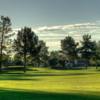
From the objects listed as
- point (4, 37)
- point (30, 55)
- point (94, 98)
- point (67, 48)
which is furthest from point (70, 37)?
point (94, 98)

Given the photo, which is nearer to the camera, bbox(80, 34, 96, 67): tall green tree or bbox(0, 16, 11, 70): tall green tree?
bbox(0, 16, 11, 70): tall green tree

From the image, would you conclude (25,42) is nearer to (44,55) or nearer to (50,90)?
(44,55)

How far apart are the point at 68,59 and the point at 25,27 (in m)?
52.1

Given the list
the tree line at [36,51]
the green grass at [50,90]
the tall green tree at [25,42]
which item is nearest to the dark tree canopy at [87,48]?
the tree line at [36,51]

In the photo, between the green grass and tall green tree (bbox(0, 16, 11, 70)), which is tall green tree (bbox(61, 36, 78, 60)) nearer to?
tall green tree (bbox(0, 16, 11, 70))

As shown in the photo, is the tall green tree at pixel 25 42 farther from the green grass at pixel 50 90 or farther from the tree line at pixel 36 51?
the green grass at pixel 50 90

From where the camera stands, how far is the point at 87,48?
158m

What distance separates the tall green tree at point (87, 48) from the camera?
508ft

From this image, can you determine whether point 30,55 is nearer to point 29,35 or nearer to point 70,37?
point 29,35

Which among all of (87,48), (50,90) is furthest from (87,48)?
(50,90)

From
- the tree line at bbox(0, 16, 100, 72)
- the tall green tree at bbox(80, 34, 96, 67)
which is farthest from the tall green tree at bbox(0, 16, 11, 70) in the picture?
the tall green tree at bbox(80, 34, 96, 67)

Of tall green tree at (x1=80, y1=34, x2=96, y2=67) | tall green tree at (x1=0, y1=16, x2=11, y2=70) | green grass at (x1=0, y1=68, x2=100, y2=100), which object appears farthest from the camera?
tall green tree at (x1=80, y1=34, x2=96, y2=67)

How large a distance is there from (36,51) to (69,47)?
4979 cm

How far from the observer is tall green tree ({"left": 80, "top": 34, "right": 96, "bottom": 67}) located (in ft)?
508
